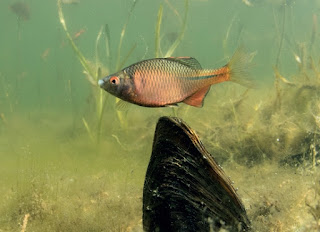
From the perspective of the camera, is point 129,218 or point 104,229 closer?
Result: point 104,229

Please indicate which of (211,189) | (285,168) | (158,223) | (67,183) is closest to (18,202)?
(67,183)

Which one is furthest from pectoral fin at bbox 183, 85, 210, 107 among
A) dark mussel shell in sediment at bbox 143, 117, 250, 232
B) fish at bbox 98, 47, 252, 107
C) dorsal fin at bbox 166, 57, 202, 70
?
dark mussel shell in sediment at bbox 143, 117, 250, 232

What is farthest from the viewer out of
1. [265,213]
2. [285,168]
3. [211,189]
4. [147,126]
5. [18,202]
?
[147,126]

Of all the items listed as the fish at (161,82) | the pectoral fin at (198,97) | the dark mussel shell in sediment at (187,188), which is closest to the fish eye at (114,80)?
the fish at (161,82)

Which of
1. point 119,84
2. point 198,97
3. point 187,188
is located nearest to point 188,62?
point 198,97

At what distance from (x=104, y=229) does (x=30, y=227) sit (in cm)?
109

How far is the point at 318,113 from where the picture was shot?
238 inches

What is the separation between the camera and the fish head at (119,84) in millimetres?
2539

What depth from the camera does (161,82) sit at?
8.41 feet

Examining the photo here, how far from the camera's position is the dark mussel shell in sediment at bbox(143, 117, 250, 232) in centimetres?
247

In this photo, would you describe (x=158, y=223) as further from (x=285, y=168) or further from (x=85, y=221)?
(x=285, y=168)

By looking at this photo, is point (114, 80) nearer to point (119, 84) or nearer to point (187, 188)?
point (119, 84)

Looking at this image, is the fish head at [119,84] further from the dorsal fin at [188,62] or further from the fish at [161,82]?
the dorsal fin at [188,62]

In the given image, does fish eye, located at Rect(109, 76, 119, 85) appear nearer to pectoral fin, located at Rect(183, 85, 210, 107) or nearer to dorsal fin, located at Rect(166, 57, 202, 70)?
dorsal fin, located at Rect(166, 57, 202, 70)
